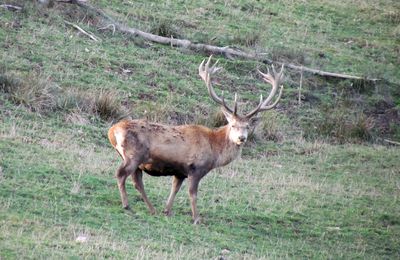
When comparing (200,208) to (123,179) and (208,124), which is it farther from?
(208,124)

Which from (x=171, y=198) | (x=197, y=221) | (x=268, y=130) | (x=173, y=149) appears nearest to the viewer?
(x=197, y=221)

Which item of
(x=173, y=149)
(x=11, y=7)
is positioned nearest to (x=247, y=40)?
(x=11, y=7)

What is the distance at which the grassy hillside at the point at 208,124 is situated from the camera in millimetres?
9773

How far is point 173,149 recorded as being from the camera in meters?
10.8

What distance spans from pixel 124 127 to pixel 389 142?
9.17 m

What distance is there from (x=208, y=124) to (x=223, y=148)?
4.98 metres

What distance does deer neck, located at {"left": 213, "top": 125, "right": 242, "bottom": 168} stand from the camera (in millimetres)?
11336

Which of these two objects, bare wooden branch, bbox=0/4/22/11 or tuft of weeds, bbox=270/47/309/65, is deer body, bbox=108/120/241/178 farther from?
tuft of weeds, bbox=270/47/309/65

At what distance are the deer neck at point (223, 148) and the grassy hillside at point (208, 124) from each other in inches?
27.6

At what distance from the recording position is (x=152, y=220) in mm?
10219

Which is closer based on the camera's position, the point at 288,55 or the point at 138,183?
the point at 138,183

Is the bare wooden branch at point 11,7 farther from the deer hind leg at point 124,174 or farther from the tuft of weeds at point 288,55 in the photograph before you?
the deer hind leg at point 124,174

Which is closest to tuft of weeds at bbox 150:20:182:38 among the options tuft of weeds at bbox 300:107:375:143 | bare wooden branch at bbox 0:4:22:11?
bare wooden branch at bbox 0:4:22:11

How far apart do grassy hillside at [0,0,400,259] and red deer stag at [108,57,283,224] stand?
0.40 m
